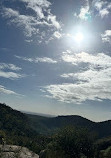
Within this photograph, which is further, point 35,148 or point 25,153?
point 35,148

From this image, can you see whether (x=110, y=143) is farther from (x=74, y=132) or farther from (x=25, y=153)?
(x=25, y=153)

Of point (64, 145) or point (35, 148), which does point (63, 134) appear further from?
point (35, 148)

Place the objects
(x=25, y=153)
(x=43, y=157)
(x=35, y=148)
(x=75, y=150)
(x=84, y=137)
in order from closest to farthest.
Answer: (x=25, y=153)
(x=43, y=157)
(x=75, y=150)
(x=84, y=137)
(x=35, y=148)

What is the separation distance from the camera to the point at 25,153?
223 feet

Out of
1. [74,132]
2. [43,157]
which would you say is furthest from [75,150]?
[43,157]

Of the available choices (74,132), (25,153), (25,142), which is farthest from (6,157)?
(25,142)

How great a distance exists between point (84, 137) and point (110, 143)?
2246 inches

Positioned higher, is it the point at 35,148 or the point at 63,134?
the point at 63,134

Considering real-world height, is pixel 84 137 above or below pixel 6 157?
above

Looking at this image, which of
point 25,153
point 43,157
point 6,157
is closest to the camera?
point 6,157

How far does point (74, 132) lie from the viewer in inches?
4250

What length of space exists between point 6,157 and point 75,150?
154 feet

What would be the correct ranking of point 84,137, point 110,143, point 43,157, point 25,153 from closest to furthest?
point 25,153 < point 43,157 < point 84,137 < point 110,143

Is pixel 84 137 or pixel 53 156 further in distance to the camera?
pixel 84 137
